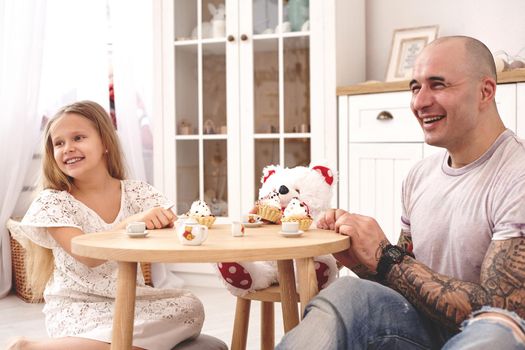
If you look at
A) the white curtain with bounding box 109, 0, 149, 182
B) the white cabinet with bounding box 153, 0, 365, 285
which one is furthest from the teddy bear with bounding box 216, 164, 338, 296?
the white curtain with bounding box 109, 0, 149, 182

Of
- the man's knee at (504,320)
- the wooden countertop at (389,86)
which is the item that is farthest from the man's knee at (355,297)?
the wooden countertop at (389,86)

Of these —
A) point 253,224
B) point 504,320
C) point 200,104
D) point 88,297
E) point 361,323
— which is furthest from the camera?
point 200,104

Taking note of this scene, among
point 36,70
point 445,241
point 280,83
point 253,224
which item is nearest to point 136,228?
point 253,224

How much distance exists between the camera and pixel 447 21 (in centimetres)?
298

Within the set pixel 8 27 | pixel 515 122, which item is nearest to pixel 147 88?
pixel 8 27

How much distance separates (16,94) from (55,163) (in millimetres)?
1377

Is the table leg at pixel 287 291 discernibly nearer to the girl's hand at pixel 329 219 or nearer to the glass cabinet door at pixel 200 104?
the girl's hand at pixel 329 219

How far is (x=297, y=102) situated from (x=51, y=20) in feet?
4.25

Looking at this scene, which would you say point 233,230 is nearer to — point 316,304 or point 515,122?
point 316,304

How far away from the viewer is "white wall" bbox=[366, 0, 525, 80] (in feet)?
9.25

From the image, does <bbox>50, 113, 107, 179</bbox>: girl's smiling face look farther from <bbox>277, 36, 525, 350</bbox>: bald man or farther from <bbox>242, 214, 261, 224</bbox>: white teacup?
<bbox>277, 36, 525, 350</bbox>: bald man

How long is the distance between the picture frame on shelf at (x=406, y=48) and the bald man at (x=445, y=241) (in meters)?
1.55

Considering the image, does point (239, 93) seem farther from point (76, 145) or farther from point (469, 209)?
point (469, 209)

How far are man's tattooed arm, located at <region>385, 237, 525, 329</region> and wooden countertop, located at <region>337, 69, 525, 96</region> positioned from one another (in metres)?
1.32
